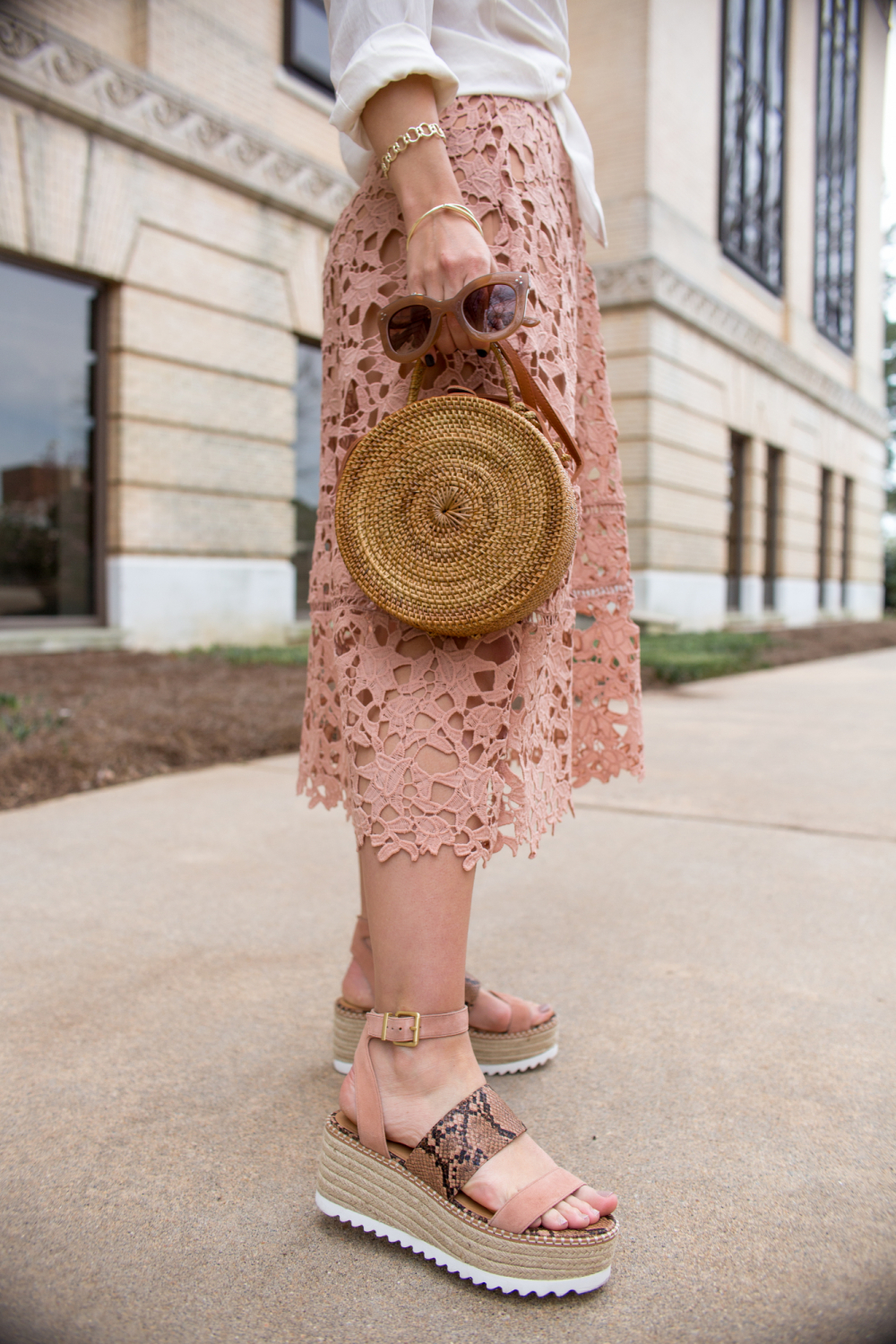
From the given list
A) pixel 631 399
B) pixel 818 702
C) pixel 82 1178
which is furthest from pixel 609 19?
pixel 82 1178

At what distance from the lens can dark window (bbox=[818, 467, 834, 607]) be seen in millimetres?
17578

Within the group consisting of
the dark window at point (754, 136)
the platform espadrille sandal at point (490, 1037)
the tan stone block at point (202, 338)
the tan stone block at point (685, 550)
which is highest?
the dark window at point (754, 136)

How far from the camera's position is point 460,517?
114 cm

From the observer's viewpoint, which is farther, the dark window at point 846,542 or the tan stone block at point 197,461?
the dark window at point 846,542

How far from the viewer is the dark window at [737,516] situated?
14109 mm

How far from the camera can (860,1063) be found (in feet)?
4.63

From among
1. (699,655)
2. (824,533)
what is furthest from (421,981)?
(824,533)

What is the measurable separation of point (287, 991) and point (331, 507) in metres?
0.85

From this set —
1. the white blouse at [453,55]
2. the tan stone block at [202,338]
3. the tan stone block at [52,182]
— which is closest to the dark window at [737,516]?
the tan stone block at [202,338]

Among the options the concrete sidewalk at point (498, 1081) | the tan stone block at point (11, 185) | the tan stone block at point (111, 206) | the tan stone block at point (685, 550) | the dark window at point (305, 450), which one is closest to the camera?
the concrete sidewalk at point (498, 1081)

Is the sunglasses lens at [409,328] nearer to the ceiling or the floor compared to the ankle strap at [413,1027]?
nearer to the ceiling

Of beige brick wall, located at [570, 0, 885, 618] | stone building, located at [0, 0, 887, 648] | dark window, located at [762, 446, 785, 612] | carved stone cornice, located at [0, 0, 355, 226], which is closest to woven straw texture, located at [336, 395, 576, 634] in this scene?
stone building, located at [0, 0, 887, 648]

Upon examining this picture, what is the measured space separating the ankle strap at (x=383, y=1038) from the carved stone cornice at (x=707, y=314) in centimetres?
1114

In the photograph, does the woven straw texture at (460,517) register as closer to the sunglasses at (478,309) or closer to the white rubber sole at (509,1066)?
the sunglasses at (478,309)
